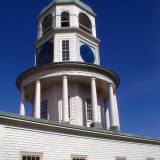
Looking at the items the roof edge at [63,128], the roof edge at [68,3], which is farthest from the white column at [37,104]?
the roof edge at [68,3]

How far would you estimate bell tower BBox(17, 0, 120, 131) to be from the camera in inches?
904

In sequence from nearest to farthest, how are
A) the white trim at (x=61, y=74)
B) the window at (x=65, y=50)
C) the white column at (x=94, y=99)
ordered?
the white column at (x=94, y=99), the white trim at (x=61, y=74), the window at (x=65, y=50)

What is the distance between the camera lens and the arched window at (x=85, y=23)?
2856cm

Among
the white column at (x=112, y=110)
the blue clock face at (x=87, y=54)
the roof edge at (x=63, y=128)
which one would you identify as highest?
the blue clock face at (x=87, y=54)

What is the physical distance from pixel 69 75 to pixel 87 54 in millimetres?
4265

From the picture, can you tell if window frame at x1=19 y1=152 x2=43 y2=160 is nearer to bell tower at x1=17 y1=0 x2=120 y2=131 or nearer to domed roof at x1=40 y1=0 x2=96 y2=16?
bell tower at x1=17 y1=0 x2=120 y2=131

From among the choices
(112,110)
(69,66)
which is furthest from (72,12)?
(112,110)

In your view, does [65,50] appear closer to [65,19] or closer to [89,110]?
[65,19]

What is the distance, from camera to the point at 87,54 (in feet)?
86.0

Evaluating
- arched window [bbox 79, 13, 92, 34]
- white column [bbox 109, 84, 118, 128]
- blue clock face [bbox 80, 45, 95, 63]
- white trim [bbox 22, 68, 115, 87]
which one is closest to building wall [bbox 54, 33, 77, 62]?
blue clock face [bbox 80, 45, 95, 63]

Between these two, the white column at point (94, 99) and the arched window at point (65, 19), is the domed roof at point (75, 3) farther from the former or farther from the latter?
the white column at point (94, 99)

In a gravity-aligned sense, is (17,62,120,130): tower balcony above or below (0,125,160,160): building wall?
above

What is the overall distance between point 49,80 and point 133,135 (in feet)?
28.7

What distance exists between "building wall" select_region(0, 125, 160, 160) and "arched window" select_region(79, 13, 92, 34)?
13.8 metres
